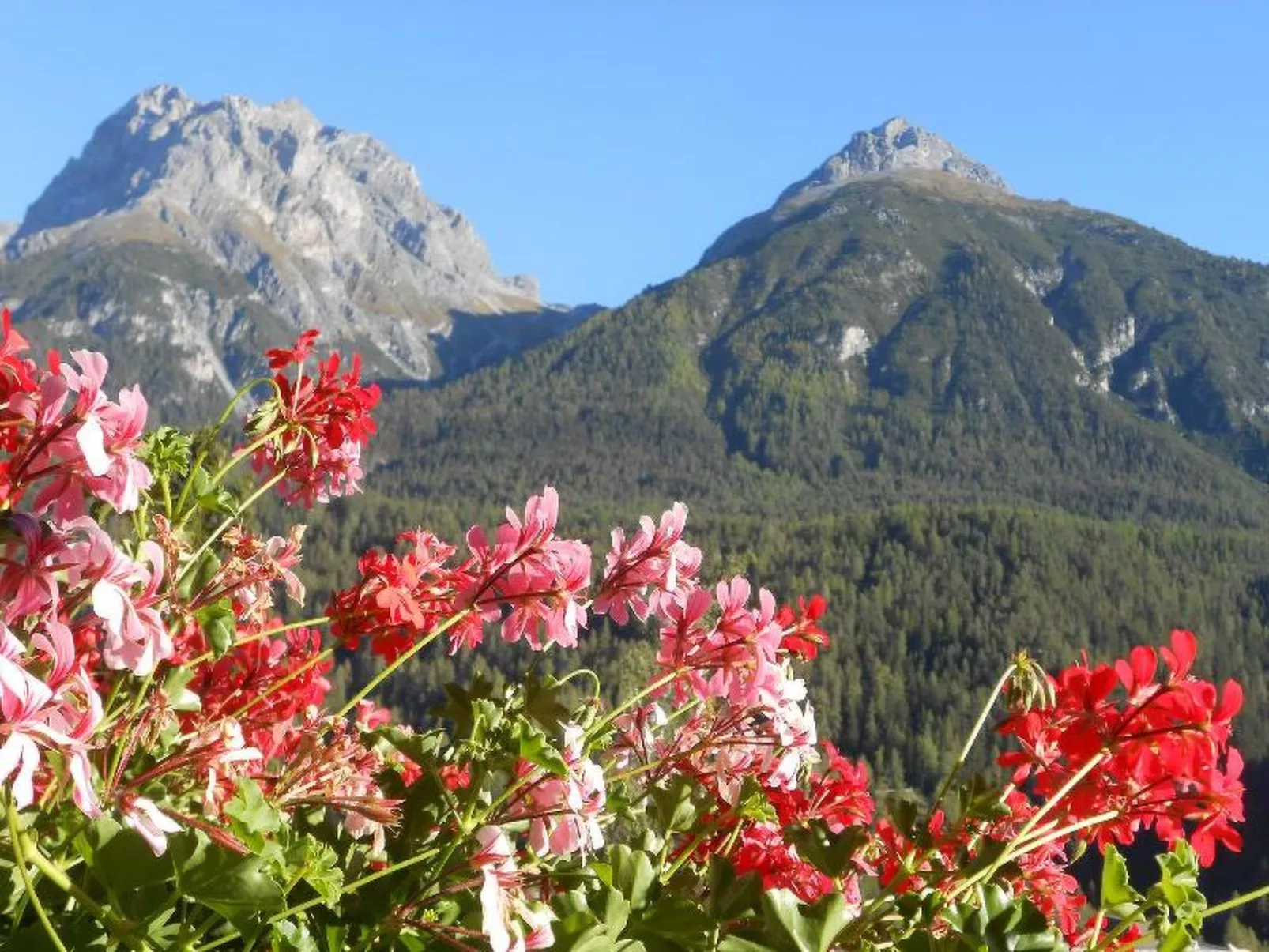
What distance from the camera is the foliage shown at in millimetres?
1225

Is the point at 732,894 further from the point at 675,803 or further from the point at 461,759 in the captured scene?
the point at 461,759

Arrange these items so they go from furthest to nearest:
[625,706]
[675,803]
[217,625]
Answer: [675,803], [625,706], [217,625]

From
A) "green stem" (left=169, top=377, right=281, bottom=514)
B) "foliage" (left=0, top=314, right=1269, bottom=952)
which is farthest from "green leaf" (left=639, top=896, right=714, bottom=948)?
"green stem" (left=169, top=377, right=281, bottom=514)

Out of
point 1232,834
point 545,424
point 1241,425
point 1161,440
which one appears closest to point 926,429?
point 1161,440

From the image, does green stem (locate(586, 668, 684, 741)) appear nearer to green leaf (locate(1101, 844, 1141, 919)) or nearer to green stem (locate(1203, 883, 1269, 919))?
green leaf (locate(1101, 844, 1141, 919))

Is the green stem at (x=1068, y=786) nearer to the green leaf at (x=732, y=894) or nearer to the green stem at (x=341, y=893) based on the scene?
the green leaf at (x=732, y=894)

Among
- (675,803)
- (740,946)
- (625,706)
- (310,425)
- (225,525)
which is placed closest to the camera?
(740,946)

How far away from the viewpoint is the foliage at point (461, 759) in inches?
48.2

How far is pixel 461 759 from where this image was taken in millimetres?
1644

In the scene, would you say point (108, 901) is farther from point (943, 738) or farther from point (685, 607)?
point (943, 738)

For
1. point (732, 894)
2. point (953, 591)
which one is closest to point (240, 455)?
point (732, 894)

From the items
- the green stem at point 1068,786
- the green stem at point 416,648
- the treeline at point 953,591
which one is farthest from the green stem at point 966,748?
the treeline at point 953,591

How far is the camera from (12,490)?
122cm

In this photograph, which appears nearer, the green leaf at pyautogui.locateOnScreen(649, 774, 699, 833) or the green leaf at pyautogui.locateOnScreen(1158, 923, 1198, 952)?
the green leaf at pyautogui.locateOnScreen(1158, 923, 1198, 952)
